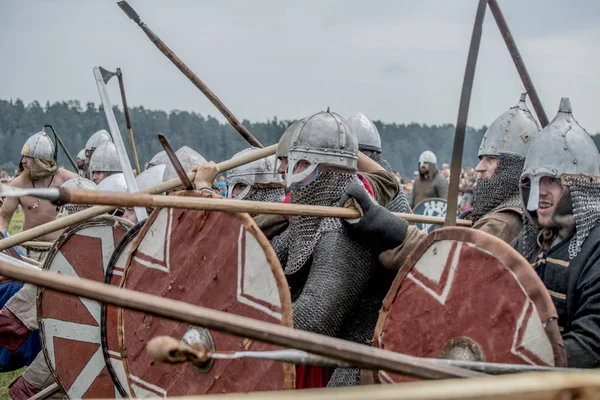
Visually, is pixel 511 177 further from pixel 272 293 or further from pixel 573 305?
pixel 272 293

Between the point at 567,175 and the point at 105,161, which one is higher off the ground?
the point at 567,175

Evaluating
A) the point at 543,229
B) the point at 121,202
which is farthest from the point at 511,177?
the point at 121,202

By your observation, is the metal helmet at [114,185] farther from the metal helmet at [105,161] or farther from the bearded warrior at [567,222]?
the bearded warrior at [567,222]

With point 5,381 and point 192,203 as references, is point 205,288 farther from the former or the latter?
point 5,381

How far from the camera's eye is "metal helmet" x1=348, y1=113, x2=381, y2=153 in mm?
6412

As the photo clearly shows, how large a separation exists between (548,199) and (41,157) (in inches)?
266

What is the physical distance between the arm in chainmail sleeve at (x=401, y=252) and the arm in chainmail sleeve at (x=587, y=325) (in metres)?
0.82

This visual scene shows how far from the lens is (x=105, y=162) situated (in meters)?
8.88

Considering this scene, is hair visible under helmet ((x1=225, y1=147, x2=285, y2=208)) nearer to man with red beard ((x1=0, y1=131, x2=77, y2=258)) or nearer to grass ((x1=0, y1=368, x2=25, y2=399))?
grass ((x1=0, y1=368, x2=25, y2=399))

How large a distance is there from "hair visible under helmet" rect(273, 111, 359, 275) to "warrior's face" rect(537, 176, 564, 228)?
1016mm

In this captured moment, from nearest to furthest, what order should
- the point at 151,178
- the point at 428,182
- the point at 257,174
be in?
the point at 257,174 < the point at 151,178 < the point at 428,182

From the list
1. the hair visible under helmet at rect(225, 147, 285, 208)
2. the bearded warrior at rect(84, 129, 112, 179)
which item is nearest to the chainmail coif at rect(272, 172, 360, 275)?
the hair visible under helmet at rect(225, 147, 285, 208)

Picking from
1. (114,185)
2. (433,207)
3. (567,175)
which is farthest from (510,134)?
(433,207)

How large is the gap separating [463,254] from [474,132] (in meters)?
44.1
